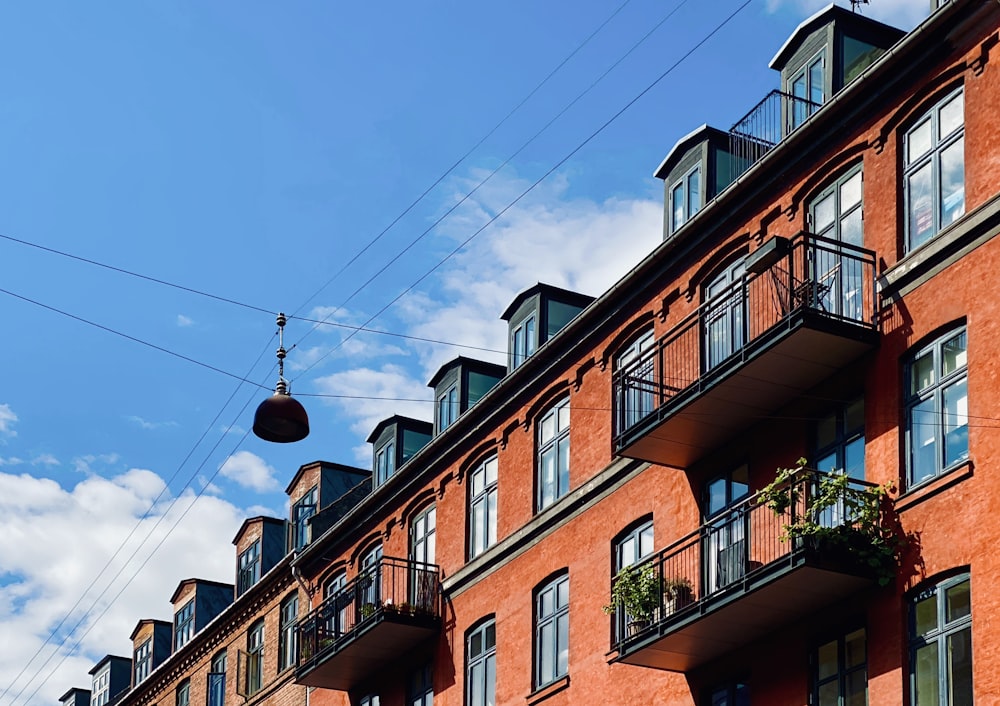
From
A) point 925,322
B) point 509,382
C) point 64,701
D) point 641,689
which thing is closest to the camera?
point 925,322

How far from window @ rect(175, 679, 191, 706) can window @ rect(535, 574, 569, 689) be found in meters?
19.6

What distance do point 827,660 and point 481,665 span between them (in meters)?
9.58

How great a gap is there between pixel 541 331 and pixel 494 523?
130 inches

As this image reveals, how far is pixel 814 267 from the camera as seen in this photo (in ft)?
77.4

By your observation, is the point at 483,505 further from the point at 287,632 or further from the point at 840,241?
the point at 840,241

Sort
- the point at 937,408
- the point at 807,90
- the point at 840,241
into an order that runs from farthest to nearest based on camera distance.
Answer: the point at 807,90, the point at 840,241, the point at 937,408

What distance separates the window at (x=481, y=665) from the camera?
30.5 metres

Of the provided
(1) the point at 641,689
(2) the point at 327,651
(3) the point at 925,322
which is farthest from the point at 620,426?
(2) the point at 327,651

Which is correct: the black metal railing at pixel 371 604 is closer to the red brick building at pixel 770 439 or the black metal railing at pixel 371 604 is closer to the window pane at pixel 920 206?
the red brick building at pixel 770 439

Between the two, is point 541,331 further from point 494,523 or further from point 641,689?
point 641,689

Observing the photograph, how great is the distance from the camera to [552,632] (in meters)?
29.0

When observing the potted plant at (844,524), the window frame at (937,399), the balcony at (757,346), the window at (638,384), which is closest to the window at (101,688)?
the window at (638,384)

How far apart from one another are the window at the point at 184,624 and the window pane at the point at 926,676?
3114 cm

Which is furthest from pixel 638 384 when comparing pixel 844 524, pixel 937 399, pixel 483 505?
pixel 937 399
